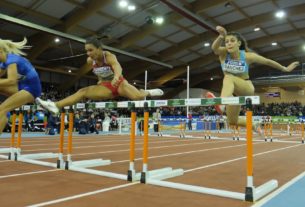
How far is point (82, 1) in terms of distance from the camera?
17.6 m

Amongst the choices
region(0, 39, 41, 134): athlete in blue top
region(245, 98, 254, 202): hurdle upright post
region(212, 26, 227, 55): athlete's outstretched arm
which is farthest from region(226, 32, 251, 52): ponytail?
region(0, 39, 41, 134): athlete in blue top

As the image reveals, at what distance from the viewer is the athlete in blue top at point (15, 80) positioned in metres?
4.62

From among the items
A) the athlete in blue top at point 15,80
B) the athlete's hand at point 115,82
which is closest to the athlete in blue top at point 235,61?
the athlete's hand at point 115,82

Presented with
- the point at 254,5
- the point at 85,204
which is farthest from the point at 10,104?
the point at 254,5

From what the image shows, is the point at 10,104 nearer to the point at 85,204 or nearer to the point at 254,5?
the point at 85,204

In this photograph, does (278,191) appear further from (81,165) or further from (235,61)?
(81,165)

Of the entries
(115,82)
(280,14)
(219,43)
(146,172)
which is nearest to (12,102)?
(115,82)

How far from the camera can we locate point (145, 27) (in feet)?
73.4

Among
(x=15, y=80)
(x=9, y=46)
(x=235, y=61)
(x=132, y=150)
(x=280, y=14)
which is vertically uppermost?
(x=280, y=14)

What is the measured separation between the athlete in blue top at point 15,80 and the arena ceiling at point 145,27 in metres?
12.8

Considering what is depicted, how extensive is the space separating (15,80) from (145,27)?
18.5m

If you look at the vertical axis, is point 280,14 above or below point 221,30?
above

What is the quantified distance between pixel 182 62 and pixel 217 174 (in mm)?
27923

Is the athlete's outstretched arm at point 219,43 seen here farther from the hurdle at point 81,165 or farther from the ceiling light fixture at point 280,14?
the ceiling light fixture at point 280,14
